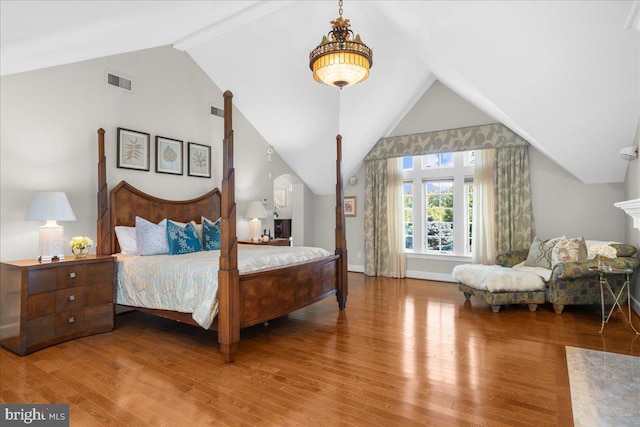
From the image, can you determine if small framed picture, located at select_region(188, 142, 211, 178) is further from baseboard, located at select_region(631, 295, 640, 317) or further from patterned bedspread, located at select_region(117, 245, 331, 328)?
baseboard, located at select_region(631, 295, 640, 317)

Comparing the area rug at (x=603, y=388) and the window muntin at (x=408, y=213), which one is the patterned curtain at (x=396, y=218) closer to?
the window muntin at (x=408, y=213)

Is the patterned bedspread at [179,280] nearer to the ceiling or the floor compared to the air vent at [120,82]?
nearer to the floor

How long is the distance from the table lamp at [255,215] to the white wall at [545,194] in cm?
285

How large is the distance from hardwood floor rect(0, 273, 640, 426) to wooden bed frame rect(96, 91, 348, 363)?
29cm

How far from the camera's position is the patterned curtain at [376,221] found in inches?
266

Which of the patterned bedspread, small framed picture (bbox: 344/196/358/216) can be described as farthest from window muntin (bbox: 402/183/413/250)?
the patterned bedspread

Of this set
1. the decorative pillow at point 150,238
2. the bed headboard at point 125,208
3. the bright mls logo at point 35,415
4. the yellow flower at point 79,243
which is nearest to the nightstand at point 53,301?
the yellow flower at point 79,243

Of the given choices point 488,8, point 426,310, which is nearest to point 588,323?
point 426,310

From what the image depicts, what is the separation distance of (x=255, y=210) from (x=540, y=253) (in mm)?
4220

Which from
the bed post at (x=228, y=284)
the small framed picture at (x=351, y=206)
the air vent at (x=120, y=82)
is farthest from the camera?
the small framed picture at (x=351, y=206)

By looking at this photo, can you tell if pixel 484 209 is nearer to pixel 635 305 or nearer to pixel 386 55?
pixel 635 305

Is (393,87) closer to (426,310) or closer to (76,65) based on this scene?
(426,310)

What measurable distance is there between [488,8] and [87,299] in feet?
14.9

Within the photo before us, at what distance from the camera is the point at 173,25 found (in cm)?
294
